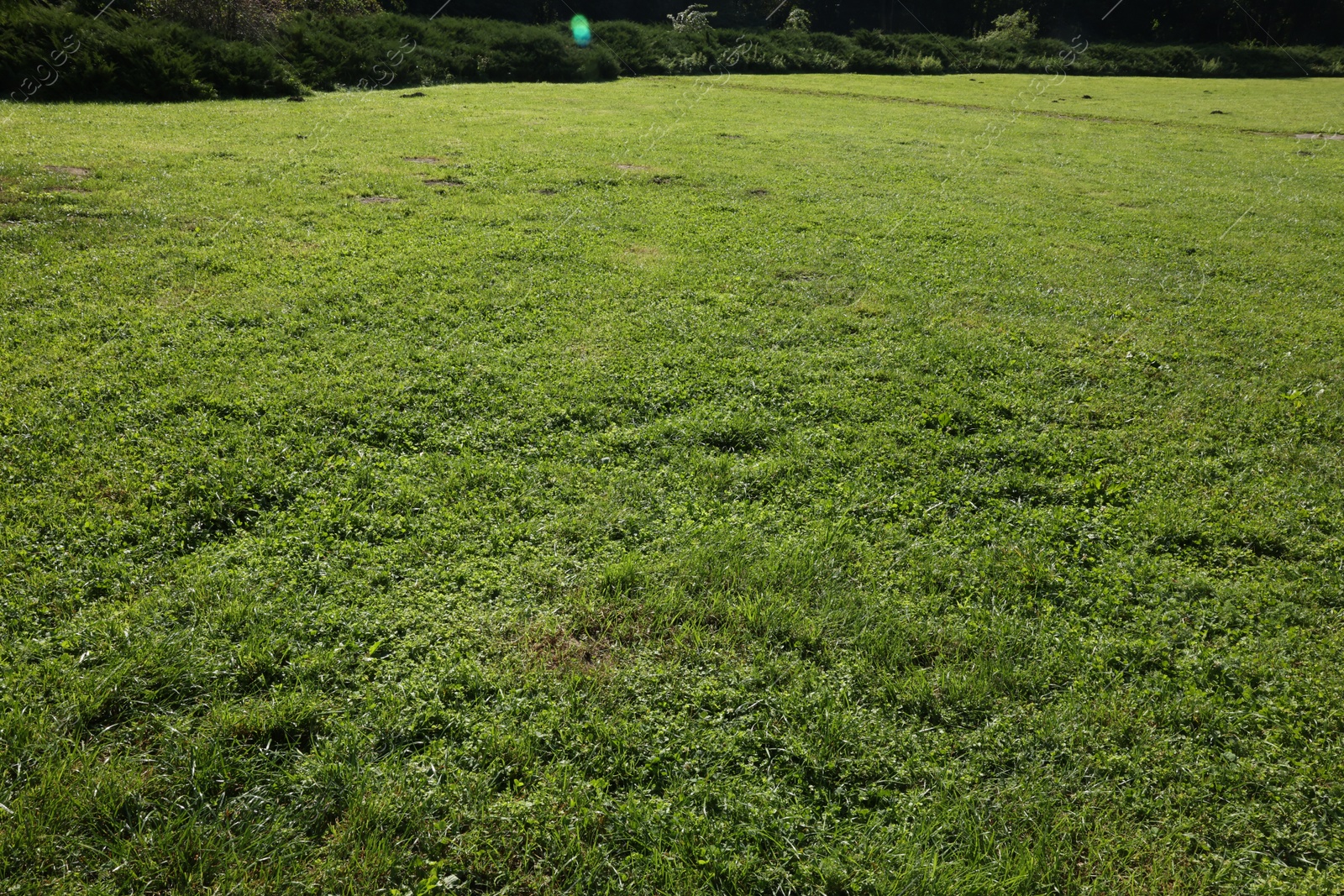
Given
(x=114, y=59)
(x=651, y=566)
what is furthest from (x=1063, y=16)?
(x=651, y=566)

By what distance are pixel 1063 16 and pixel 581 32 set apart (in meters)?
43.5

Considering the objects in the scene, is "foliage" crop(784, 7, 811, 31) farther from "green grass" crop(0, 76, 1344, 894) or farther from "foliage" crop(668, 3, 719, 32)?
"green grass" crop(0, 76, 1344, 894)

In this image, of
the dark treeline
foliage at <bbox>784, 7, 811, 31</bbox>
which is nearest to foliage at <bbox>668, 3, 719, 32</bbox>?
the dark treeline

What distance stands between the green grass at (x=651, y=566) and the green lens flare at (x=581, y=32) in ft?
91.4

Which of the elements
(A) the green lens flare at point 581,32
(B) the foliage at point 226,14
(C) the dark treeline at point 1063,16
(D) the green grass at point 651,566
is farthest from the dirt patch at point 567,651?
(C) the dark treeline at point 1063,16

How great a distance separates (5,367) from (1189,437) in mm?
9288

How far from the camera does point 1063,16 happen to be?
57.3 meters

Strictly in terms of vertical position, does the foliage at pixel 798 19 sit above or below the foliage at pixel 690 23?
above

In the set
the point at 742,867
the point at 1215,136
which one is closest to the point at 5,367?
the point at 742,867

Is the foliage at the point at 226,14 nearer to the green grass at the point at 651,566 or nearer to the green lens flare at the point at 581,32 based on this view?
the green lens flare at the point at 581,32

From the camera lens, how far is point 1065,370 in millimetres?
6980

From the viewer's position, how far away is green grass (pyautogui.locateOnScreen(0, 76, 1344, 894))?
285 cm

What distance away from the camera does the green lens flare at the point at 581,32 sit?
110 feet

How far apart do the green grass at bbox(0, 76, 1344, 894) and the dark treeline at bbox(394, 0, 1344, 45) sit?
46.2 m
